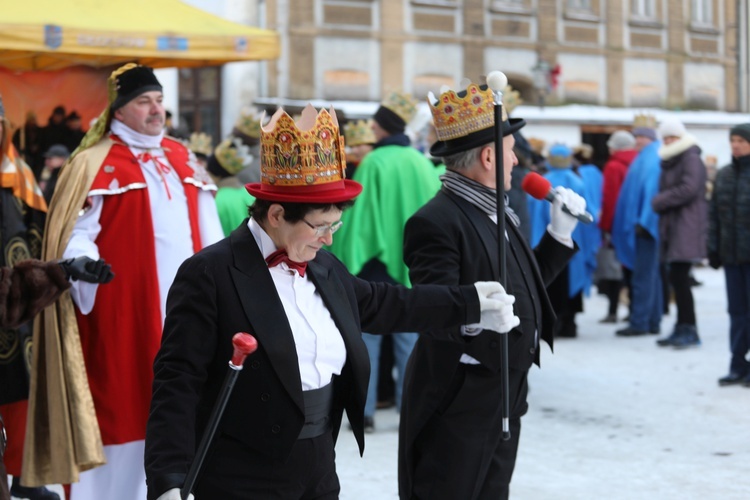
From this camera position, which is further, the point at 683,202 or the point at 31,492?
the point at 683,202

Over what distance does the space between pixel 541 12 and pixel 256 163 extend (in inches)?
766

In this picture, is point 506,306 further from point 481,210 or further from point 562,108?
point 562,108

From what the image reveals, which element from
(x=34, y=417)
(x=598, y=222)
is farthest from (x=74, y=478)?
(x=598, y=222)

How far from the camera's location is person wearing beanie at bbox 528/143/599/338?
36.8 ft

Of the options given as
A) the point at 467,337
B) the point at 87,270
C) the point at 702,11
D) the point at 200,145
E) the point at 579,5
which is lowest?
the point at 467,337

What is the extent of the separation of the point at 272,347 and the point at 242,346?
0.66 ft

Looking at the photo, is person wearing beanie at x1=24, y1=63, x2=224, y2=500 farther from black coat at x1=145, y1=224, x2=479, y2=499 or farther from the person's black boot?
black coat at x1=145, y1=224, x2=479, y2=499

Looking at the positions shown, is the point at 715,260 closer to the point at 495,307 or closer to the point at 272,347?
the point at 495,307

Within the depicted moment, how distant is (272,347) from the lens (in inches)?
123

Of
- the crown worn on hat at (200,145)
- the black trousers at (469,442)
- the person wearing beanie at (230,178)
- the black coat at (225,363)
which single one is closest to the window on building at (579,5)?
the crown worn on hat at (200,145)

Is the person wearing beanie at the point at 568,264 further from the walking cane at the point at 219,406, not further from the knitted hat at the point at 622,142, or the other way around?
the walking cane at the point at 219,406

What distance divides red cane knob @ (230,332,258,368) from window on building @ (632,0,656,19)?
88.1ft

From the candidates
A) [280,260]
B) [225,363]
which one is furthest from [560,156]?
[225,363]

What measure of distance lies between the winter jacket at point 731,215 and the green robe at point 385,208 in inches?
97.1
